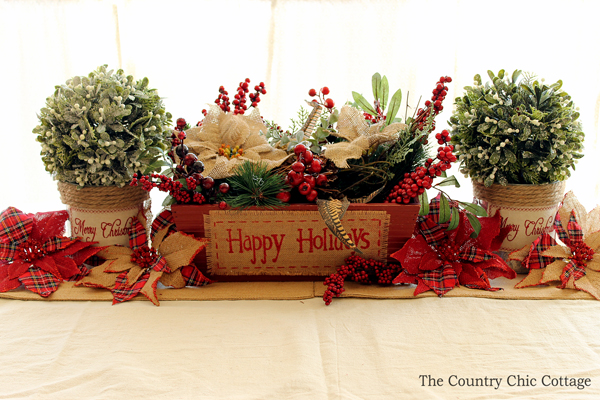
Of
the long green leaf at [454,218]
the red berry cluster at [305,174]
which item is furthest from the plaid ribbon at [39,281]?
the long green leaf at [454,218]

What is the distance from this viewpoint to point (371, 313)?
2.38 feet

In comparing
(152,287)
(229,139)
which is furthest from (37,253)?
(229,139)

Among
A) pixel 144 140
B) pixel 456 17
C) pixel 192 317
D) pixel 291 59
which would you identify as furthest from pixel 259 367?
pixel 456 17

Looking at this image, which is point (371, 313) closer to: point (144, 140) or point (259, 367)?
point (259, 367)

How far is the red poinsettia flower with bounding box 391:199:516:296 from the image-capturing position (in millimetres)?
787

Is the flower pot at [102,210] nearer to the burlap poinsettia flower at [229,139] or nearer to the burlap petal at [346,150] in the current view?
the burlap poinsettia flower at [229,139]

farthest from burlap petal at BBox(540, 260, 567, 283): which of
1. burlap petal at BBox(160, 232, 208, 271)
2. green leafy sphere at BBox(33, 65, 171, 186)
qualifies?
green leafy sphere at BBox(33, 65, 171, 186)

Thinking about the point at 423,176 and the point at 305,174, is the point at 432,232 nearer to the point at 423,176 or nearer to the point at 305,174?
the point at 423,176

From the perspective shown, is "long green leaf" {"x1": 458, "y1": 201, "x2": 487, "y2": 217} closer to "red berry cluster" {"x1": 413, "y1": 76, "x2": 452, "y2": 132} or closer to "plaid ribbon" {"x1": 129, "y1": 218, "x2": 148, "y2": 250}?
"red berry cluster" {"x1": 413, "y1": 76, "x2": 452, "y2": 132}

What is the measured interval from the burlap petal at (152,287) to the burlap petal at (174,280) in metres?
0.02

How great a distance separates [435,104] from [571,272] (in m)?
0.39

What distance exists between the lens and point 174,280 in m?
0.80

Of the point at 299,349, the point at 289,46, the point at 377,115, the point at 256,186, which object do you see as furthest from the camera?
the point at 289,46

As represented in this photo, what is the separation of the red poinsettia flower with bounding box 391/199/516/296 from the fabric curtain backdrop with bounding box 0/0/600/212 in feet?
1.87
